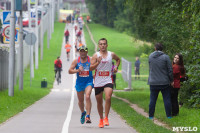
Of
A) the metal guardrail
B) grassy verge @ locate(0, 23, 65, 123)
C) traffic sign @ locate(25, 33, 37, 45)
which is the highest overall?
traffic sign @ locate(25, 33, 37, 45)

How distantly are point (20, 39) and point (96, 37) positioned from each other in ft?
164

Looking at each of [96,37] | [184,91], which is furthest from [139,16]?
[96,37]

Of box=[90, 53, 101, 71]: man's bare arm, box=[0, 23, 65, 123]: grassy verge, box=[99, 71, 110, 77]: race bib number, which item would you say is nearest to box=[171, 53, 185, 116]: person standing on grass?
box=[99, 71, 110, 77]: race bib number

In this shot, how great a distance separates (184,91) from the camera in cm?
1727

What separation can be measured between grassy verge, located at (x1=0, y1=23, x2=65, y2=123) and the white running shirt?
296 centimetres

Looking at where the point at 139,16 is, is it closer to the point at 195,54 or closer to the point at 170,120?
the point at 195,54

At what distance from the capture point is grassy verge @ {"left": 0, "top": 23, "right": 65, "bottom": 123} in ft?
59.3

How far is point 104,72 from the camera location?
12656 mm

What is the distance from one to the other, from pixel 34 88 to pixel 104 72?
20.3 m

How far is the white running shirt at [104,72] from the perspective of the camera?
41.3 feet

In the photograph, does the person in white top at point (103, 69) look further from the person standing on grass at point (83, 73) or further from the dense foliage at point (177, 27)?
the dense foliage at point (177, 27)

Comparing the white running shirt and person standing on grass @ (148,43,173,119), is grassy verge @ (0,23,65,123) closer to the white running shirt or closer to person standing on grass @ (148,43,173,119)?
the white running shirt

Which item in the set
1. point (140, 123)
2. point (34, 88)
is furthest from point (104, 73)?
point (34, 88)

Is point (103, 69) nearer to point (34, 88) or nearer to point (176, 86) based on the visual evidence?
point (176, 86)
